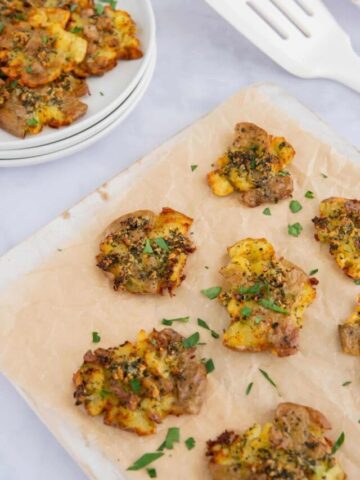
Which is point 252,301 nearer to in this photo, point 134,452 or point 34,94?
point 134,452

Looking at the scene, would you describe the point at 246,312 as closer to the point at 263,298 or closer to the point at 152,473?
the point at 263,298

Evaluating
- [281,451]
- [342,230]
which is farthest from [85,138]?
[281,451]

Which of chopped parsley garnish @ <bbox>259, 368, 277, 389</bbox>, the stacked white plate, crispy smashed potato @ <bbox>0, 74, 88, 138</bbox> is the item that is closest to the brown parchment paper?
chopped parsley garnish @ <bbox>259, 368, 277, 389</bbox>

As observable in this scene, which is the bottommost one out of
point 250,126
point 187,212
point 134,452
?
point 134,452

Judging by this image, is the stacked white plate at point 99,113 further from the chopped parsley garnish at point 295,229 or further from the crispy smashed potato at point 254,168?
the chopped parsley garnish at point 295,229

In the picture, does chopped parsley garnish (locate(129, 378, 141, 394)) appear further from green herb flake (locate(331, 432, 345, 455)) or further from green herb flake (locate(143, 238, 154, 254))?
green herb flake (locate(331, 432, 345, 455))

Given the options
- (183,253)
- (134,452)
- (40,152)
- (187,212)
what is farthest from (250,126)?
(134,452)

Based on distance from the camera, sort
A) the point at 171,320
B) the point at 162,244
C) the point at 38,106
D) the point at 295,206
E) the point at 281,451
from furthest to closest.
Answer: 1. the point at 38,106
2. the point at 295,206
3. the point at 162,244
4. the point at 171,320
5. the point at 281,451
